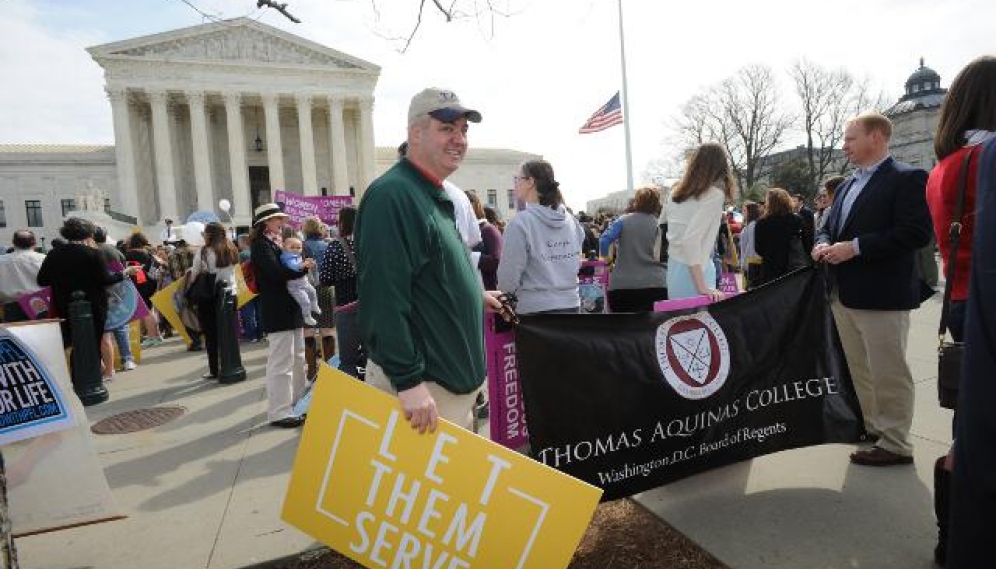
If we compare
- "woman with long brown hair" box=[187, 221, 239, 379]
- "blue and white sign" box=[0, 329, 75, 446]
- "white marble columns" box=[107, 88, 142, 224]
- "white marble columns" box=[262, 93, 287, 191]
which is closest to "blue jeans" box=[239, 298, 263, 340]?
"woman with long brown hair" box=[187, 221, 239, 379]

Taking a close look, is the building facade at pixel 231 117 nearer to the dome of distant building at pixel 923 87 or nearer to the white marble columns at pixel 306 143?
the white marble columns at pixel 306 143

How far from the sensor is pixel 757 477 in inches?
137

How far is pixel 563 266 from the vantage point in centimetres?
405

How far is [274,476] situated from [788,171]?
51055 mm

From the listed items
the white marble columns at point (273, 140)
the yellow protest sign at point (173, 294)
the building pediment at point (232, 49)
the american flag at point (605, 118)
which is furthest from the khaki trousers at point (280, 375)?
the building pediment at point (232, 49)

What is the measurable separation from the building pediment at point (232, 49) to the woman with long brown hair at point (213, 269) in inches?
1902

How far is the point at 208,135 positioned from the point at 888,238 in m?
59.2

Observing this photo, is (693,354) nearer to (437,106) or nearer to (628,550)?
(628,550)

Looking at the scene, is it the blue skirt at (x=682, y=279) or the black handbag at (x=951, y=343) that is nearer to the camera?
the black handbag at (x=951, y=343)

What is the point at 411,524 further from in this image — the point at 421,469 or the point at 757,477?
the point at 757,477

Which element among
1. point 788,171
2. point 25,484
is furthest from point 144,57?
point 25,484

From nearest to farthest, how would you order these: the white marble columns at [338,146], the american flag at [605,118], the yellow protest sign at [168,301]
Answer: the yellow protest sign at [168,301], the american flag at [605,118], the white marble columns at [338,146]

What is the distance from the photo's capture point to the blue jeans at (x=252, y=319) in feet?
35.3

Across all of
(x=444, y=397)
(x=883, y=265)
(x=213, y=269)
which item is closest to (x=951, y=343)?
(x=883, y=265)
